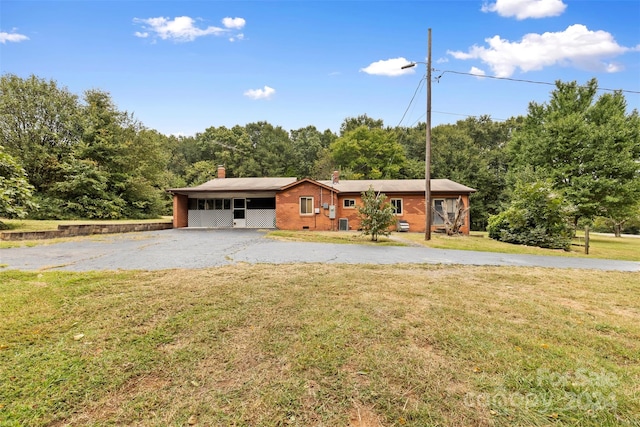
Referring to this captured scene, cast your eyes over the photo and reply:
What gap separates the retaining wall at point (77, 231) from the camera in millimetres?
10766

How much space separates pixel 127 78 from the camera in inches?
781

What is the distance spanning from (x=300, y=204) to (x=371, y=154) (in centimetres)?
2358

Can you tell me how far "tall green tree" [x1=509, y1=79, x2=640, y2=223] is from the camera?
Answer: 21.7 meters

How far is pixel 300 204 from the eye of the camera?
19016mm

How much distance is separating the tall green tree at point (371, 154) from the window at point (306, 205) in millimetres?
18910

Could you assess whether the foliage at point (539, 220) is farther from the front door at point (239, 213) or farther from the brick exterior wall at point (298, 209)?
the front door at point (239, 213)

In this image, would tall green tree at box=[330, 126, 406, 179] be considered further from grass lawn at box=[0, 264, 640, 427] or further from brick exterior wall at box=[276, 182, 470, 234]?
grass lawn at box=[0, 264, 640, 427]

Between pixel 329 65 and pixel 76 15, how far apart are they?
46.0ft

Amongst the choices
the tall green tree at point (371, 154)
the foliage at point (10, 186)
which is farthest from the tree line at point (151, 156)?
the foliage at point (10, 186)

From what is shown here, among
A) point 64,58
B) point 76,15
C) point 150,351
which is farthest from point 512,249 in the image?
point 64,58

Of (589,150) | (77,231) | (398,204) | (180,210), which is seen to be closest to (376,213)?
(398,204)

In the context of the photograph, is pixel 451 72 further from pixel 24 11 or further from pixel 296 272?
pixel 24 11

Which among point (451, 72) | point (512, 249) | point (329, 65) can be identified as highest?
point (329, 65)

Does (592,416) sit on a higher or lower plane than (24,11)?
lower
